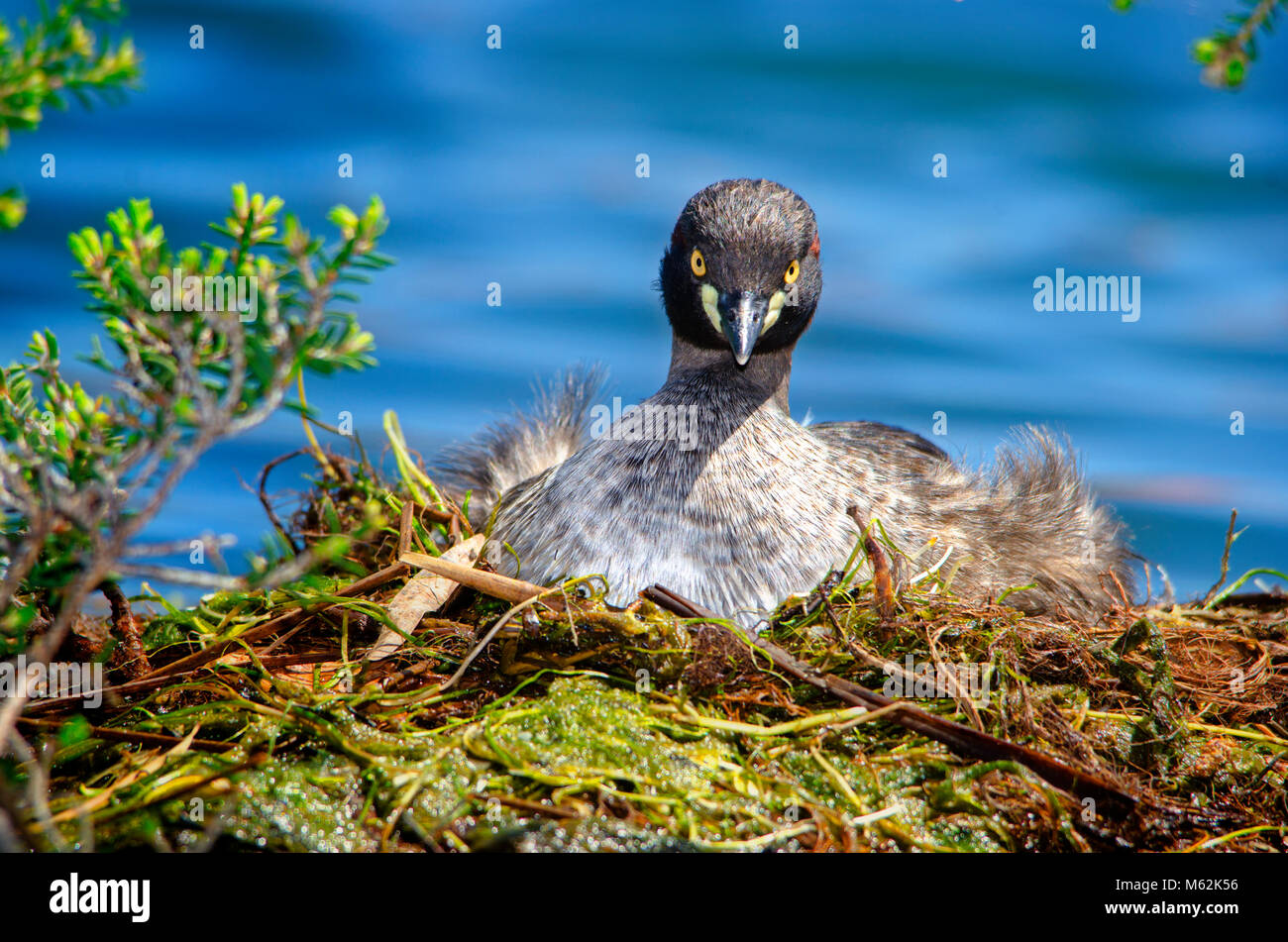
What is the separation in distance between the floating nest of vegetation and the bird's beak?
884mm

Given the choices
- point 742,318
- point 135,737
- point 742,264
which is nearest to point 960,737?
point 742,318

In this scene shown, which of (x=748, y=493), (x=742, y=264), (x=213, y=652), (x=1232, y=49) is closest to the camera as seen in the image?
(x=1232, y=49)

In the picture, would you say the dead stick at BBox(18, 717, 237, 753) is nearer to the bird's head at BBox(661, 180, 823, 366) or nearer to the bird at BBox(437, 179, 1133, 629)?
the bird at BBox(437, 179, 1133, 629)

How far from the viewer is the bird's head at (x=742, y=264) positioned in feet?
12.1

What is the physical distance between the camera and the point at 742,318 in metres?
3.61

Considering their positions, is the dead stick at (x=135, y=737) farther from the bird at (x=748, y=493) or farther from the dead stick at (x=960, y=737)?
the dead stick at (x=960, y=737)

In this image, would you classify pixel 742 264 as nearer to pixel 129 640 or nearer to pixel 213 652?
pixel 213 652

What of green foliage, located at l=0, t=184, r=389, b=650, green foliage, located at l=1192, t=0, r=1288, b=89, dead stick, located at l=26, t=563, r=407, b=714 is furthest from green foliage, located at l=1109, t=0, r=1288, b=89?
dead stick, located at l=26, t=563, r=407, b=714

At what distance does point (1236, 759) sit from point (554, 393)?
171 inches

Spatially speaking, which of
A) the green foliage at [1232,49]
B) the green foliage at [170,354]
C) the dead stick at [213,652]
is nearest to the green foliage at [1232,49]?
the green foliage at [1232,49]

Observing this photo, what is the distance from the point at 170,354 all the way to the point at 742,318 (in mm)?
2158
